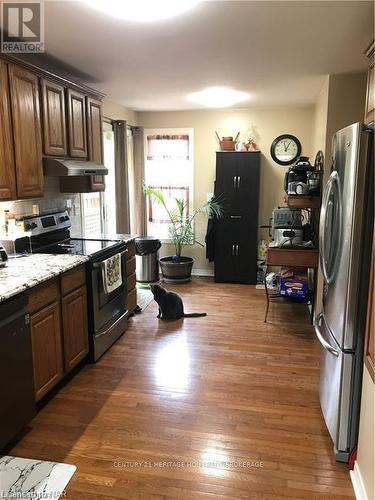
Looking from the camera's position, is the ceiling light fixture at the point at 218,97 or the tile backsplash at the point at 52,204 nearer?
the tile backsplash at the point at 52,204

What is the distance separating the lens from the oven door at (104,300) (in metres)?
3.13

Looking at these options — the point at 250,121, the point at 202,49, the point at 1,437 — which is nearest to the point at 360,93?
the point at 202,49

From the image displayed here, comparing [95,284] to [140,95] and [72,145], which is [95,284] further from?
[140,95]

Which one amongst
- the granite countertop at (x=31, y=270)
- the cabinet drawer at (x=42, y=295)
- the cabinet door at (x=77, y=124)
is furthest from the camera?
the cabinet door at (x=77, y=124)

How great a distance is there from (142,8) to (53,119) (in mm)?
1334

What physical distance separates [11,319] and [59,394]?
96 cm

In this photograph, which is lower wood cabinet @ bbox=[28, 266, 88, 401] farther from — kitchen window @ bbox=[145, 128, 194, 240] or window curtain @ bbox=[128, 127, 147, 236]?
kitchen window @ bbox=[145, 128, 194, 240]

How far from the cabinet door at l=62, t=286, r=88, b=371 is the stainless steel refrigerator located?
5.63 ft

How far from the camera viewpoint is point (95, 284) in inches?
123

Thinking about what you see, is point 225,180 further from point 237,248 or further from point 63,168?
point 63,168

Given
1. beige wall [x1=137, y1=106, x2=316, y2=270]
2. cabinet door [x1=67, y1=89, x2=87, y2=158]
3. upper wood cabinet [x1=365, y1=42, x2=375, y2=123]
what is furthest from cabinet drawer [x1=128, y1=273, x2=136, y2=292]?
upper wood cabinet [x1=365, y1=42, x2=375, y2=123]

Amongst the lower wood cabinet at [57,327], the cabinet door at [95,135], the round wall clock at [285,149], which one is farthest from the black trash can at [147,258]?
the lower wood cabinet at [57,327]

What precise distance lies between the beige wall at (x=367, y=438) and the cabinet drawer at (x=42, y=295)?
6.10 feet

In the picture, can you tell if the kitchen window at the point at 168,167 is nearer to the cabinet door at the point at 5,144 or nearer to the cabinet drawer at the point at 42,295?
the cabinet door at the point at 5,144
